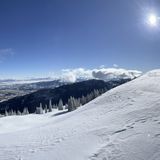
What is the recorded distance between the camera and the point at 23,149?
19.5m

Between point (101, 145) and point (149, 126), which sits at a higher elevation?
point (149, 126)

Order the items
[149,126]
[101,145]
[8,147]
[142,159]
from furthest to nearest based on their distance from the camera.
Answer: [8,147] < [149,126] < [101,145] < [142,159]

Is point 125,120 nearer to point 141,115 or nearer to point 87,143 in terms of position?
point 141,115

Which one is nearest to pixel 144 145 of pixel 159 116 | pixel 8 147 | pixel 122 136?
pixel 122 136

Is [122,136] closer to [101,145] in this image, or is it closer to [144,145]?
[101,145]

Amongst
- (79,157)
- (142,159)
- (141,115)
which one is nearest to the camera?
(142,159)

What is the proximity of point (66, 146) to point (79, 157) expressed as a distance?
3.17m

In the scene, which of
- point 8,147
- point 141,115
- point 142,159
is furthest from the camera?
point 141,115

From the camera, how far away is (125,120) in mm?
22656

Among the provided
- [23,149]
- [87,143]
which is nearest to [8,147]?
[23,149]

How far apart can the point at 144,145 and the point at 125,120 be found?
331 inches

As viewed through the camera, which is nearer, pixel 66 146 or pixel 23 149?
pixel 66 146

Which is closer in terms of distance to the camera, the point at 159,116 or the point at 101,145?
the point at 101,145

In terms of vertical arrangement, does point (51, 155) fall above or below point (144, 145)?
below
